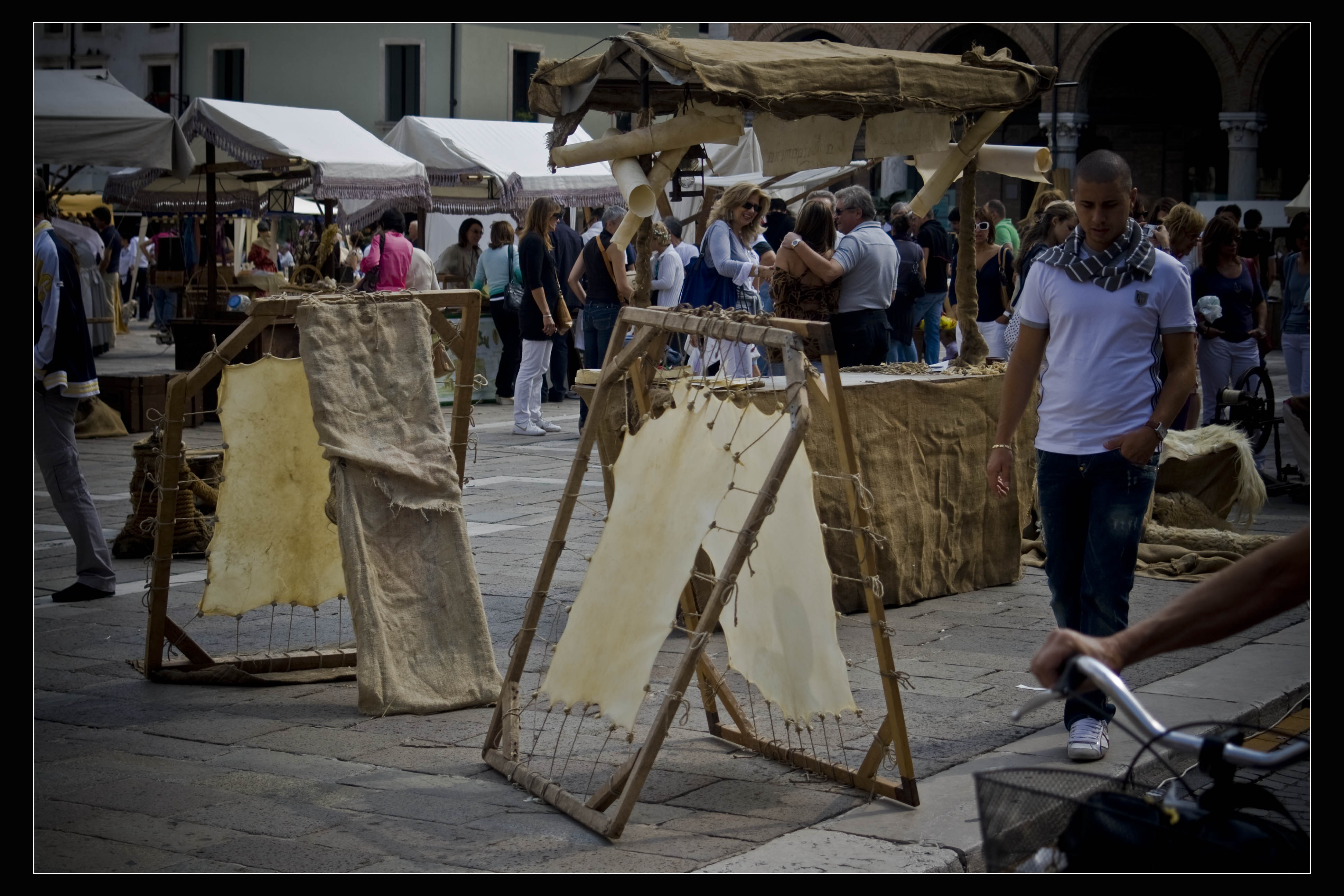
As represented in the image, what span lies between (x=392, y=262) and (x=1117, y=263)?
8715 millimetres

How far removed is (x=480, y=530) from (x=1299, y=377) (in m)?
6.32

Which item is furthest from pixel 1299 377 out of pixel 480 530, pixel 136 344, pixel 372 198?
pixel 136 344

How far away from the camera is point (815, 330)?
3.78 meters

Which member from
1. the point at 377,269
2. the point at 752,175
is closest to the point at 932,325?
the point at 377,269

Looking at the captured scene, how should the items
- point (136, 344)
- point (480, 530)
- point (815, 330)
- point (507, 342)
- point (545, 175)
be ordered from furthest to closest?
point (136, 344) < point (545, 175) < point (507, 342) < point (480, 530) < point (815, 330)

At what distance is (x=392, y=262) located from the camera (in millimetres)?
12203

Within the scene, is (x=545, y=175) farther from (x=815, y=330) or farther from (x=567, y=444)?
(x=815, y=330)

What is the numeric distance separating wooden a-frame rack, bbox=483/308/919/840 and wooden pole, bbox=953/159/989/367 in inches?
123

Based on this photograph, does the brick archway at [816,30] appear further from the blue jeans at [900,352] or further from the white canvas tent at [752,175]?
the blue jeans at [900,352]

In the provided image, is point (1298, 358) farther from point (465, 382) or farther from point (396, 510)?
point (396, 510)

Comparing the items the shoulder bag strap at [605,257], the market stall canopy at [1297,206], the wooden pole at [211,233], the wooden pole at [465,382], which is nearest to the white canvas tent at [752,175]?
the shoulder bag strap at [605,257]

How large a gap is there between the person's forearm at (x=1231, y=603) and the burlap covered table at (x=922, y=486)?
394cm

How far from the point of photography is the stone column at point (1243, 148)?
95.2 feet
